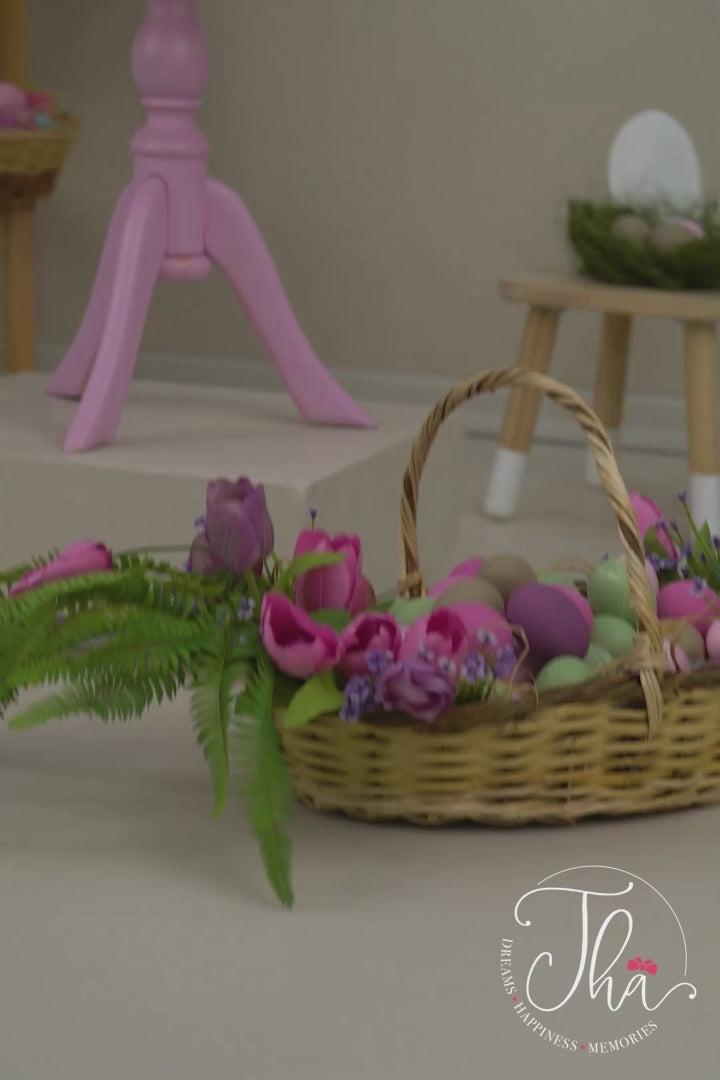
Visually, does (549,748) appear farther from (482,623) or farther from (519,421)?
(519,421)

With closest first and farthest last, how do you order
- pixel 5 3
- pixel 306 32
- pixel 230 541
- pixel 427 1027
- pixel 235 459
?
1. pixel 427 1027
2. pixel 230 541
3. pixel 235 459
4. pixel 5 3
5. pixel 306 32

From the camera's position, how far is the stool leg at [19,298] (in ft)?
7.91

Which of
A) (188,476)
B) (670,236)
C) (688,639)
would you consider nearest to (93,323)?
(188,476)

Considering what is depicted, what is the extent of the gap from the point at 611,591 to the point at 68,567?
366 mm

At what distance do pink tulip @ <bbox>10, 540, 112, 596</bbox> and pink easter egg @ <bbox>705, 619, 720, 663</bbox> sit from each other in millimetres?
407

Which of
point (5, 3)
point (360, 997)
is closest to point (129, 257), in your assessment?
point (360, 997)

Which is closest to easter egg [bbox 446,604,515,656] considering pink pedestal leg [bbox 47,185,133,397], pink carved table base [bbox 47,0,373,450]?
pink carved table base [bbox 47,0,373,450]

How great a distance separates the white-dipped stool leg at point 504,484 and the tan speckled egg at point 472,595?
979mm

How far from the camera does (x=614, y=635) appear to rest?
1.04m

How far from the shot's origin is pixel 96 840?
99 centimetres

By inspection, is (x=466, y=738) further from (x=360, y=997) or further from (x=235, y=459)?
(x=235, y=459)

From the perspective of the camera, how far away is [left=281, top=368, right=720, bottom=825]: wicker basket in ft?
3.10

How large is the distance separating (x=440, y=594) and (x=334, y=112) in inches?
69.7

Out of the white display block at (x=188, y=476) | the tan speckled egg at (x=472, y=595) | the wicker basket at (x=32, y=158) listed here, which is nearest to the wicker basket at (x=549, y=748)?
the tan speckled egg at (x=472, y=595)
